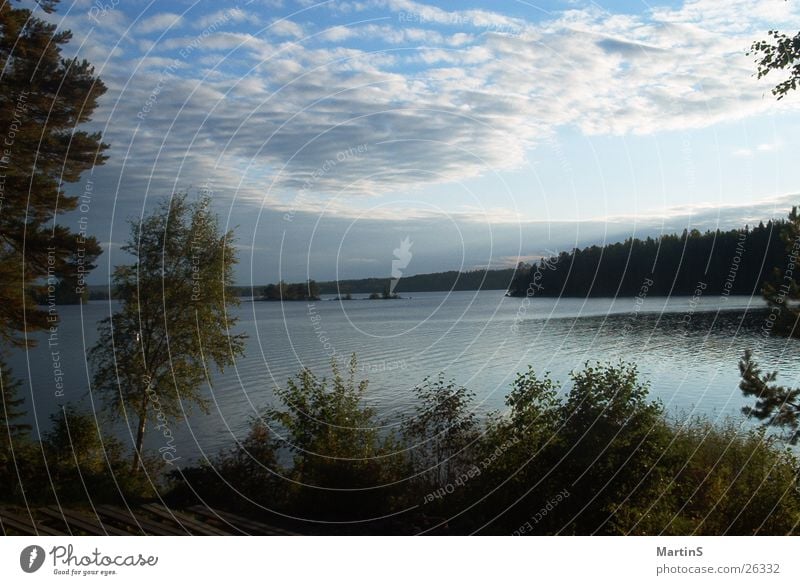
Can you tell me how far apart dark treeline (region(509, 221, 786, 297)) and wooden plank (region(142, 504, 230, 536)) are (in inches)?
219

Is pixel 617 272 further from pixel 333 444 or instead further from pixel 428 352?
pixel 333 444

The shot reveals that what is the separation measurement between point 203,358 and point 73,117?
3952 millimetres

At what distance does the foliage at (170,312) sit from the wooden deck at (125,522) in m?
2.15

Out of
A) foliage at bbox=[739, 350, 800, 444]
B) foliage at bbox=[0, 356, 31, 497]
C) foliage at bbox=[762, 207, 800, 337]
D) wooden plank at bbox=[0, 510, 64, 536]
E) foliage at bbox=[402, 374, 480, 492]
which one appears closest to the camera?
wooden plank at bbox=[0, 510, 64, 536]

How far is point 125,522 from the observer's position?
775 cm

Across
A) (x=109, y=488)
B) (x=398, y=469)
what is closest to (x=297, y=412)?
(x=398, y=469)

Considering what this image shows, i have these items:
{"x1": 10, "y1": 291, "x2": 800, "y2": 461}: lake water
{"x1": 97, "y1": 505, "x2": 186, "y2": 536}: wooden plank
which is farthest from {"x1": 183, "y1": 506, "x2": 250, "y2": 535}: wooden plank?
{"x1": 10, "y1": 291, "x2": 800, "y2": 461}: lake water

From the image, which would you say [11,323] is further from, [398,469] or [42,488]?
[398,469]

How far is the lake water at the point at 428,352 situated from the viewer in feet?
32.8

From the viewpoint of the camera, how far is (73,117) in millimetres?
8938

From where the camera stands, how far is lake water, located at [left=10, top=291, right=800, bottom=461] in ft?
32.8

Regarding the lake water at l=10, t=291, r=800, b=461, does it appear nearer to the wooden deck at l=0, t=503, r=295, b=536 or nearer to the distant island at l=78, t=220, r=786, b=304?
the distant island at l=78, t=220, r=786, b=304

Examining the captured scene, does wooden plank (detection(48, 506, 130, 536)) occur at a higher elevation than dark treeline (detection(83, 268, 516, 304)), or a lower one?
lower

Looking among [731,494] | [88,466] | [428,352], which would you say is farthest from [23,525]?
[731,494]
